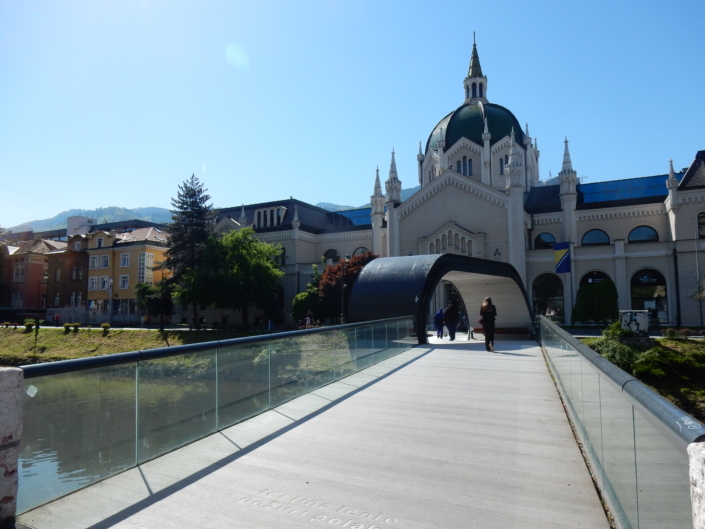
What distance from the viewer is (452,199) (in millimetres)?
44219

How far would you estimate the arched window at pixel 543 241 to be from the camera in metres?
44.6

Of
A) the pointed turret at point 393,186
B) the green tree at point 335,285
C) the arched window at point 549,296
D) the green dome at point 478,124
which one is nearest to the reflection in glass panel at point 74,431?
the green tree at point 335,285

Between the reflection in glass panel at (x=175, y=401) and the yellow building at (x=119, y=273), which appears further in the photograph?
the yellow building at (x=119, y=273)

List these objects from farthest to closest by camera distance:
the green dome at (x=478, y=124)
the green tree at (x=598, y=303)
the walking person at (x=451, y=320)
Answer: the green dome at (x=478, y=124) → the green tree at (x=598, y=303) → the walking person at (x=451, y=320)

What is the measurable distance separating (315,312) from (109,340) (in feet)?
57.8

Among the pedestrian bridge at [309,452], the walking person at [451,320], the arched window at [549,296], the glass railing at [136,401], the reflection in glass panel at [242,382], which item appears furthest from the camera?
the arched window at [549,296]

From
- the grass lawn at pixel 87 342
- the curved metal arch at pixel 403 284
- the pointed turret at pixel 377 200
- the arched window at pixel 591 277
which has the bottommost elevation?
the grass lawn at pixel 87 342

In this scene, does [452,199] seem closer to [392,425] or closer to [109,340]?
[109,340]

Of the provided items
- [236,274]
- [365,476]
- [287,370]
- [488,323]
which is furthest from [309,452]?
[236,274]

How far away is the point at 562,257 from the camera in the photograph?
37281 millimetres

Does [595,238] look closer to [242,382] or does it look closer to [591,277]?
[591,277]

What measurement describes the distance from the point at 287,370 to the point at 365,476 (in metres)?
3.47

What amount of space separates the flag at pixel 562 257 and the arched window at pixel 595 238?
6.42 m

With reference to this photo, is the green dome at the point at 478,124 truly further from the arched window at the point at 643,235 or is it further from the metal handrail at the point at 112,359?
the metal handrail at the point at 112,359
